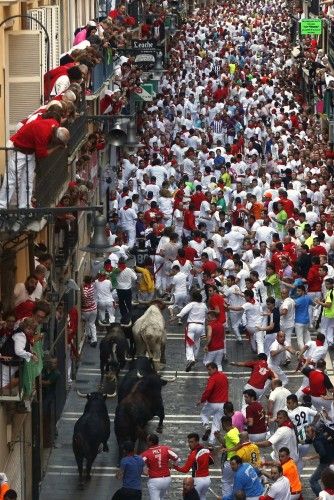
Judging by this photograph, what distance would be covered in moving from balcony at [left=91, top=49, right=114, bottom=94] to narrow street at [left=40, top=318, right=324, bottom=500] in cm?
Answer: 573

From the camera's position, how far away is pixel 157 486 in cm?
2494

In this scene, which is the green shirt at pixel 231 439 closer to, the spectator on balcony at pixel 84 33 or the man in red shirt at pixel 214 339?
the man in red shirt at pixel 214 339

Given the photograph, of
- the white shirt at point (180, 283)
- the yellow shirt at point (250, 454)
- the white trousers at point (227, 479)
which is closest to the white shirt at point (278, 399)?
the white trousers at point (227, 479)

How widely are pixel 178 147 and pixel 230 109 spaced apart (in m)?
8.89

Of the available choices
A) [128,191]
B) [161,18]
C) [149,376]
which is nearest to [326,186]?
[128,191]

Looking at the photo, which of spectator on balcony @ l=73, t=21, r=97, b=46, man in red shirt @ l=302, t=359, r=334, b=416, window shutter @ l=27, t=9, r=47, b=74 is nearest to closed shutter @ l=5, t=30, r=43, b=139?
window shutter @ l=27, t=9, r=47, b=74

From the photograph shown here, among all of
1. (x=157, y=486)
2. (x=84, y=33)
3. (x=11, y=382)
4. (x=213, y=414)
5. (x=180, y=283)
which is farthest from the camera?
(x=180, y=283)

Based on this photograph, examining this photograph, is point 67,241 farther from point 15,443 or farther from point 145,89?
point 145,89

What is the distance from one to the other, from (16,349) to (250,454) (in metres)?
3.41

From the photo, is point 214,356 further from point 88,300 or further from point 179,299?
point 179,299

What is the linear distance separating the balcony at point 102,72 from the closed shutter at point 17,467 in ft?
44.2

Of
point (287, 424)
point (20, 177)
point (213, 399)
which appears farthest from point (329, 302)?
point (20, 177)

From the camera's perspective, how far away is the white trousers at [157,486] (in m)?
24.9

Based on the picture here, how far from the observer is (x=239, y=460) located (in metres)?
23.9
